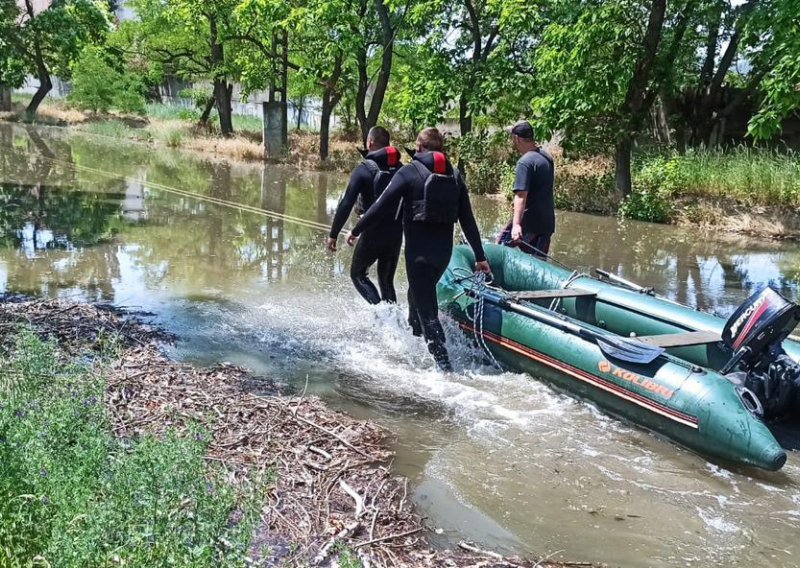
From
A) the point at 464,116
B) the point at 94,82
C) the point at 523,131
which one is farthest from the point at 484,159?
the point at 94,82

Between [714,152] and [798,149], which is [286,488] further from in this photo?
[798,149]

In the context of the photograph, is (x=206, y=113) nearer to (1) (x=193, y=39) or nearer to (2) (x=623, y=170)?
(1) (x=193, y=39)

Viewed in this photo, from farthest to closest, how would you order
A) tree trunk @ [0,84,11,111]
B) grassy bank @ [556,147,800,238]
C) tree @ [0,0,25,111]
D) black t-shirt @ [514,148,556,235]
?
tree trunk @ [0,84,11,111], tree @ [0,0,25,111], grassy bank @ [556,147,800,238], black t-shirt @ [514,148,556,235]

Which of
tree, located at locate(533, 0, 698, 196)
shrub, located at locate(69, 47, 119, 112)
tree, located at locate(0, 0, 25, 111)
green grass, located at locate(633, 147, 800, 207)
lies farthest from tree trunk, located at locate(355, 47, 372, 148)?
shrub, located at locate(69, 47, 119, 112)

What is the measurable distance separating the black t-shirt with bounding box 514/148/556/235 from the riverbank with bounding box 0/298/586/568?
114 inches

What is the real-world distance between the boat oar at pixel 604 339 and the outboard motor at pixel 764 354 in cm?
46

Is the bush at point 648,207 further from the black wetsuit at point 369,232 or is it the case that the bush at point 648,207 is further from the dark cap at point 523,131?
the black wetsuit at point 369,232

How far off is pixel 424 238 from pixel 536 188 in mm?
1617

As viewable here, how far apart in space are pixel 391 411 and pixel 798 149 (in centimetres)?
1481

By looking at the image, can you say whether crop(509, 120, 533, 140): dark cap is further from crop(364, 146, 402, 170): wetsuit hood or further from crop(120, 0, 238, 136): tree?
crop(120, 0, 238, 136): tree

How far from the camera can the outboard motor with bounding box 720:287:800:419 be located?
4.36m

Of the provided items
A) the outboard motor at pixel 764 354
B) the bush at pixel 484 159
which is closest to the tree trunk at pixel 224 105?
the bush at pixel 484 159

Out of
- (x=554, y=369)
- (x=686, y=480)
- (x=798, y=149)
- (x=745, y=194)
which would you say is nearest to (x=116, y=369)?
(x=554, y=369)

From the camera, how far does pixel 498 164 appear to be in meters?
17.2
